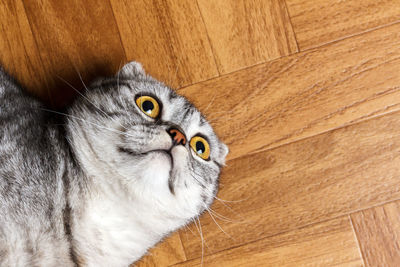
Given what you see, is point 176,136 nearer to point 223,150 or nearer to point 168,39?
point 223,150

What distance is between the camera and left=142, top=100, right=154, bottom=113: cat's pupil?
1.04 metres

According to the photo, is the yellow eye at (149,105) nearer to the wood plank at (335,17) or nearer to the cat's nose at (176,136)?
the cat's nose at (176,136)

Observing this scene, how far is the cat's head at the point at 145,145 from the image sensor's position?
921mm

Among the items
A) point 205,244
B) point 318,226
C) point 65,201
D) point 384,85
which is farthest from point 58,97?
point 384,85

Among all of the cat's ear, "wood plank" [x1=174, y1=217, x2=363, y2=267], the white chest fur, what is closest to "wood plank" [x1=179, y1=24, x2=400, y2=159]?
the cat's ear

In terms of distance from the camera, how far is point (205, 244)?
1.27 meters

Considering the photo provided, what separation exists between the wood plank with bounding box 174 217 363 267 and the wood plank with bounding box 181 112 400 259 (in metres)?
0.03

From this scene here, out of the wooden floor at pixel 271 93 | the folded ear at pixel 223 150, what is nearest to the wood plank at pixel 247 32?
the wooden floor at pixel 271 93

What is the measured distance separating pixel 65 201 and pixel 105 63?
0.52 m

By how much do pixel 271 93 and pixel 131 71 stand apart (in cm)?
46

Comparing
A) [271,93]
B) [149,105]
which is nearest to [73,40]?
[149,105]

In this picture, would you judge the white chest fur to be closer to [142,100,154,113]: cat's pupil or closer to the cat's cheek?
the cat's cheek

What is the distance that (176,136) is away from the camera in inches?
37.1

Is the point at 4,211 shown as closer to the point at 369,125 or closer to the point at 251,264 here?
the point at 251,264
